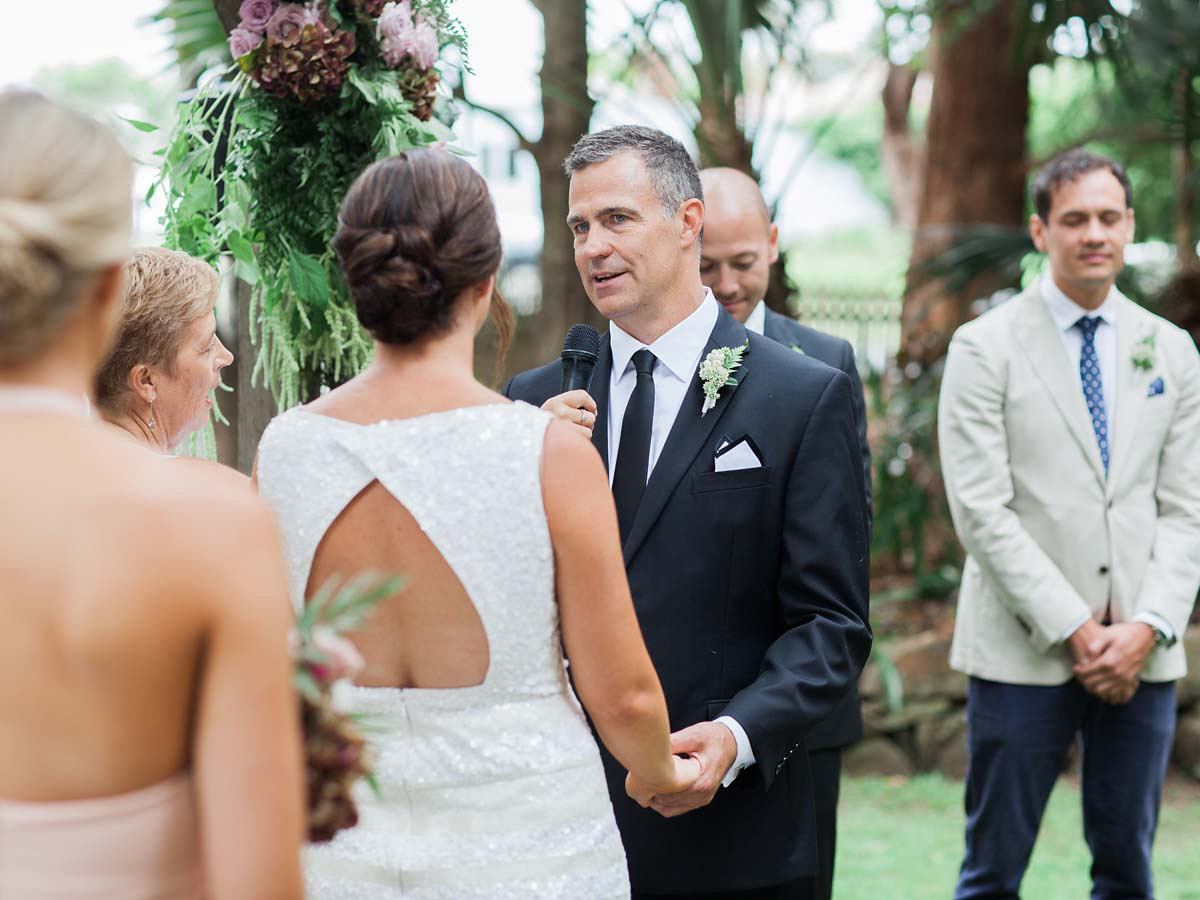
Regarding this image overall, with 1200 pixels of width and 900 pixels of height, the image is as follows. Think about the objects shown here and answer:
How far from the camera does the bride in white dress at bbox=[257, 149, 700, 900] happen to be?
1785 mm

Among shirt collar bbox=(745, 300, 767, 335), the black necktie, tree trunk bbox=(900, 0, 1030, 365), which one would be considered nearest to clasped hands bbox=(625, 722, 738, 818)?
the black necktie

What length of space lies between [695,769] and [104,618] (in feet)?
4.13

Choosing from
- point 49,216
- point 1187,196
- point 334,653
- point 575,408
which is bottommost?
point 334,653

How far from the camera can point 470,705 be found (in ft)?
6.06

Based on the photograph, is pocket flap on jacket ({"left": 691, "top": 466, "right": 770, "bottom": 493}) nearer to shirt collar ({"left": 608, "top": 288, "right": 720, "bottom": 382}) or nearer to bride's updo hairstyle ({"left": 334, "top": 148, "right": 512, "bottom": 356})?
shirt collar ({"left": 608, "top": 288, "right": 720, "bottom": 382})

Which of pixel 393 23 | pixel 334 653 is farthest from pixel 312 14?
pixel 334 653

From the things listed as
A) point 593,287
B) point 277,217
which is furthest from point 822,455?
point 277,217

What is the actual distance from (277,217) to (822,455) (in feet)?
4.20

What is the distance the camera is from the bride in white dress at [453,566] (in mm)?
1785

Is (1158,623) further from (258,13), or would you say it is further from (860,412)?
(258,13)

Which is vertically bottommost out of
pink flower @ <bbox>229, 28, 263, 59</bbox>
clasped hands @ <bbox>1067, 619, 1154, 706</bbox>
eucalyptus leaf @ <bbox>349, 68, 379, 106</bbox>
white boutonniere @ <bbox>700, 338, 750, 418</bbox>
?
clasped hands @ <bbox>1067, 619, 1154, 706</bbox>

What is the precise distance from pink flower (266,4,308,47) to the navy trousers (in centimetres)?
259

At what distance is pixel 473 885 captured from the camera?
1858 mm

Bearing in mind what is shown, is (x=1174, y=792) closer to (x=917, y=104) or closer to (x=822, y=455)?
(x=822, y=455)
